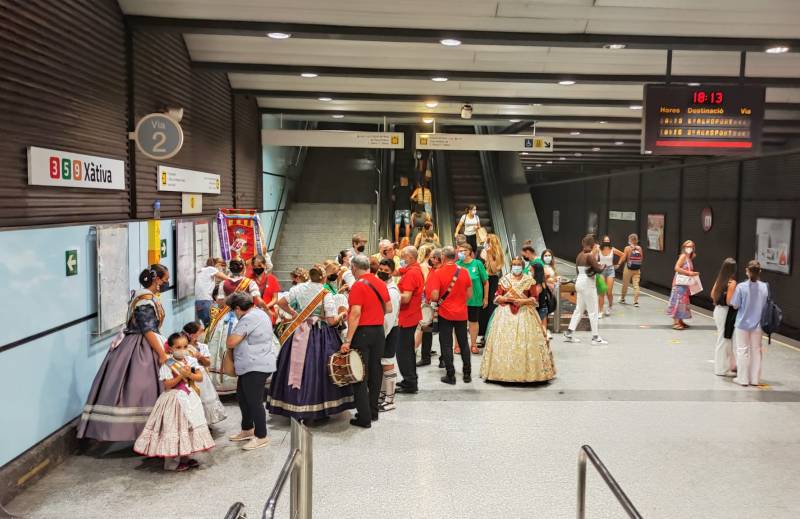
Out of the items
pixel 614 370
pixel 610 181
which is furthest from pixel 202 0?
pixel 610 181

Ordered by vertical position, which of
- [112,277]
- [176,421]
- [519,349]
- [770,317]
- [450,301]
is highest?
[112,277]

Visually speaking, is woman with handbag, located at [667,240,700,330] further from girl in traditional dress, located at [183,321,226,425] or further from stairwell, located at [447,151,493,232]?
girl in traditional dress, located at [183,321,226,425]

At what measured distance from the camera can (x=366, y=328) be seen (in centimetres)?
627

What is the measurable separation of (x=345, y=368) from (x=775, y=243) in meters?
11.1

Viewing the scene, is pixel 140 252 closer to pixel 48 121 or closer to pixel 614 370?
pixel 48 121

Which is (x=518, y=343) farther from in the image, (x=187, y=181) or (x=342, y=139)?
(x=342, y=139)

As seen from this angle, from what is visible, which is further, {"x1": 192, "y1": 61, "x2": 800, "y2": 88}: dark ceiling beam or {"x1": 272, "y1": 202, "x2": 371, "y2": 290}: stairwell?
{"x1": 272, "y1": 202, "x2": 371, "y2": 290}: stairwell

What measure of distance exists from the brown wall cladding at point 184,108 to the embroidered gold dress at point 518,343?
13.2ft

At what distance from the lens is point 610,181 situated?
81.1 feet

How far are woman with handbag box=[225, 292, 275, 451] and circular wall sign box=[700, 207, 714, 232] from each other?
14161 mm

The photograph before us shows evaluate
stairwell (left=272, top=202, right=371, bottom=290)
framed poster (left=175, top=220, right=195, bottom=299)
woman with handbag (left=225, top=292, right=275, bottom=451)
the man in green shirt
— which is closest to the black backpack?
the man in green shirt

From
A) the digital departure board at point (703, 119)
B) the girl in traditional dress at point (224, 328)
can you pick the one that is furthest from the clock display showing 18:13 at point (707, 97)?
the girl in traditional dress at point (224, 328)

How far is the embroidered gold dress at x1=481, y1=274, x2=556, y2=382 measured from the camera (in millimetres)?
7820

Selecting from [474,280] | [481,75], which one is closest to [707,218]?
[481,75]
